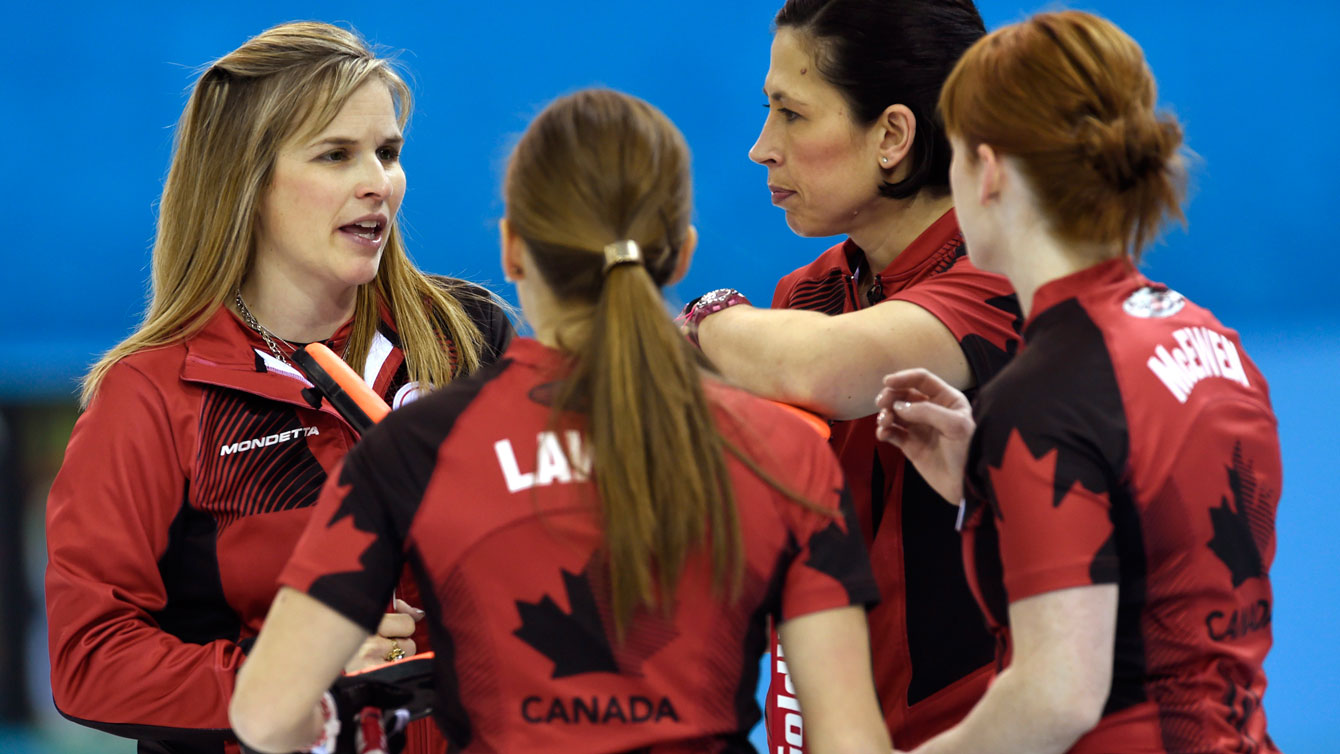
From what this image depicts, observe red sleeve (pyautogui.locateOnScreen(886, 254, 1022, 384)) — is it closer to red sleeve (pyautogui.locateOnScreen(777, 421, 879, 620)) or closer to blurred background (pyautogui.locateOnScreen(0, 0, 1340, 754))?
red sleeve (pyautogui.locateOnScreen(777, 421, 879, 620))

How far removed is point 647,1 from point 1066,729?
11.0ft

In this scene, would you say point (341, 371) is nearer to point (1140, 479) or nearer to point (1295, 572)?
point (1140, 479)

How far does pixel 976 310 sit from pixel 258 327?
38.2 inches

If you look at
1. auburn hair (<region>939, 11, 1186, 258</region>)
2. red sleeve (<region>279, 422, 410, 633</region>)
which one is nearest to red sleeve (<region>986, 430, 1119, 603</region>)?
auburn hair (<region>939, 11, 1186, 258</region>)

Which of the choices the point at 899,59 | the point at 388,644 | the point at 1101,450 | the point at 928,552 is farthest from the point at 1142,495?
the point at 388,644

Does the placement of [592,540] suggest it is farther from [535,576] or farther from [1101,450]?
[1101,450]

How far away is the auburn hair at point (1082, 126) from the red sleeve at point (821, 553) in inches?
13.1

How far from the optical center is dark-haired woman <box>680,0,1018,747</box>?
5.18 feet

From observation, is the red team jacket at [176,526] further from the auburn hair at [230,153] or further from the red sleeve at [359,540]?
the red sleeve at [359,540]

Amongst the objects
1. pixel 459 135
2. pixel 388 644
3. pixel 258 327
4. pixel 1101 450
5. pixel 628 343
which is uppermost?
pixel 459 135

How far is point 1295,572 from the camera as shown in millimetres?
4152

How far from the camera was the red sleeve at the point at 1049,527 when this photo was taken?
1.12 meters

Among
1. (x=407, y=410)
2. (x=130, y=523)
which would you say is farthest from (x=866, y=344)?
(x=130, y=523)

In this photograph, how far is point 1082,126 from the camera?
1.18m
